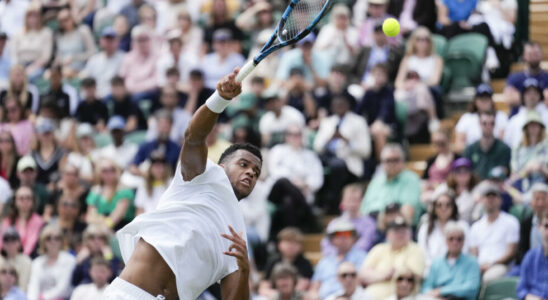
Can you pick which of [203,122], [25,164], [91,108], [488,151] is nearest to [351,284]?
[488,151]

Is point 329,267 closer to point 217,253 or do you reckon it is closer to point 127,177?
point 127,177

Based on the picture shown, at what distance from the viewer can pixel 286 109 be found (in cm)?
1365

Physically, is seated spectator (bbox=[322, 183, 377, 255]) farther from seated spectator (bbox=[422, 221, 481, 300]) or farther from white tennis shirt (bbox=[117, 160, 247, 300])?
white tennis shirt (bbox=[117, 160, 247, 300])

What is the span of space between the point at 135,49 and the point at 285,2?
7.71ft

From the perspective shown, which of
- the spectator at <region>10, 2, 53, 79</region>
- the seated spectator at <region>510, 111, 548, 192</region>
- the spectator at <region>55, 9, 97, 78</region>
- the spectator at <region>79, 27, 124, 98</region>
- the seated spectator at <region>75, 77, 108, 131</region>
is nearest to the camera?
the seated spectator at <region>510, 111, 548, 192</region>

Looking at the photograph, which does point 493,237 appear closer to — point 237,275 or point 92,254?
point 92,254

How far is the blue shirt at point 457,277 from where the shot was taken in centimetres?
1053

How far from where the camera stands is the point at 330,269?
11469 millimetres

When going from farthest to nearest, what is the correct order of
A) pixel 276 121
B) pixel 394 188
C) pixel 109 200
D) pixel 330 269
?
1. pixel 276 121
2. pixel 109 200
3. pixel 394 188
4. pixel 330 269

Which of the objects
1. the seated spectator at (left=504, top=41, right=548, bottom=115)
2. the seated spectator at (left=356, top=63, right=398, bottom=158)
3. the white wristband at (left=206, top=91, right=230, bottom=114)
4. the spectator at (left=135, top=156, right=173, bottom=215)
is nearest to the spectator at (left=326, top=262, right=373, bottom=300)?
the seated spectator at (left=356, top=63, right=398, bottom=158)

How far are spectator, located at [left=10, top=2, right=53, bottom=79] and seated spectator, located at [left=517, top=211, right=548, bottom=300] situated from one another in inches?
330

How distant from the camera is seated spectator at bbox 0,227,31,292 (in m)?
12.3

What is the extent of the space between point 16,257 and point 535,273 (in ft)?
18.1

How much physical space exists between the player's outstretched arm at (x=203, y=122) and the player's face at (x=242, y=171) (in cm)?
31
